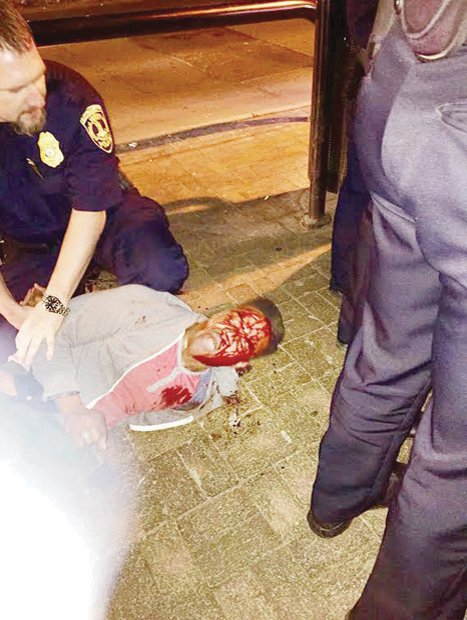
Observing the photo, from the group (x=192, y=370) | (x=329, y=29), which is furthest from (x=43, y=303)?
(x=329, y=29)

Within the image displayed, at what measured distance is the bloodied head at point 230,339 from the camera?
2.16 metres

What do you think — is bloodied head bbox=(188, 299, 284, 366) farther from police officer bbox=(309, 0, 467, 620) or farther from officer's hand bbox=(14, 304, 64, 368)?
officer's hand bbox=(14, 304, 64, 368)

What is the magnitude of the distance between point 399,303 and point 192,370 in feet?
3.69

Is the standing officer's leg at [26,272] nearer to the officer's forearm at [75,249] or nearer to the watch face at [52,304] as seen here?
the officer's forearm at [75,249]

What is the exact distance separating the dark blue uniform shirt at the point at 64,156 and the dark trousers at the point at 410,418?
63.5 inches

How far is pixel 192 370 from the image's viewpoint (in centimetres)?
230

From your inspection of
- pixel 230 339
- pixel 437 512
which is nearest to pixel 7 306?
pixel 230 339

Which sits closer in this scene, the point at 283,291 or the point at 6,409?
the point at 6,409

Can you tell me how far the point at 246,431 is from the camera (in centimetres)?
244

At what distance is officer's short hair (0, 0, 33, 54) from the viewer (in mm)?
2010

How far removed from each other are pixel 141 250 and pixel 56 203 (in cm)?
52

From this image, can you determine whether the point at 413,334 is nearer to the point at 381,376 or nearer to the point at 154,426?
the point at 381,376

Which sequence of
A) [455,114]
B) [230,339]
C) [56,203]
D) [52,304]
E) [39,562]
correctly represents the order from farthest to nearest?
[56,203] < [52,304] < [230,339] < [39,562] < [455,114]

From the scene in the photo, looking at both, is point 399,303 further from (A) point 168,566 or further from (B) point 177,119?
(B) point 177,119
